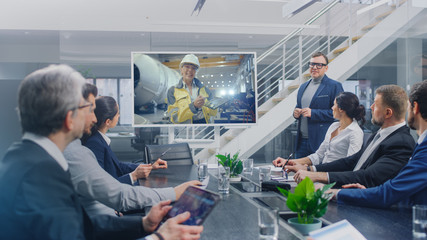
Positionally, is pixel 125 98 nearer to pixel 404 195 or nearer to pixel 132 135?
pixel 132 135

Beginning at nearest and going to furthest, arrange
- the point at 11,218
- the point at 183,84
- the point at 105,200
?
the point at 11,218
the point at 105,200
the point at 183,84

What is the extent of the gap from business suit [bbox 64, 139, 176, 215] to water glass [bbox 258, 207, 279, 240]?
0.72 meters

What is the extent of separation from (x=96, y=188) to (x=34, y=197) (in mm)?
747

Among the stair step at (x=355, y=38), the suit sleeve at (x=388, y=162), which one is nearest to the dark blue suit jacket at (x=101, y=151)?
the suit sleeve at (x=388, y=162)

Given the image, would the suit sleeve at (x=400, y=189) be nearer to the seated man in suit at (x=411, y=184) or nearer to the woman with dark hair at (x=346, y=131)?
the seated man in suit at (x=411, y=184)

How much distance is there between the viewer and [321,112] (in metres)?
3.98

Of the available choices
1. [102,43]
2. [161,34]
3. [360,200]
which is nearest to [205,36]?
[161,34]

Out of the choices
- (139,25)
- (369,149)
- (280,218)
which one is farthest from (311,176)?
(139,25)

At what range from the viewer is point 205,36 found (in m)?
6.61

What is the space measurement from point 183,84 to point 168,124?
21.1 inches

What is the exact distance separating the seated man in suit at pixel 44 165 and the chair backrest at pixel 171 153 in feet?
7.20

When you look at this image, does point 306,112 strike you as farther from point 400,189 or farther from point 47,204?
point 47,204

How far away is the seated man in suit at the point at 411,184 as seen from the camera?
5.83ft

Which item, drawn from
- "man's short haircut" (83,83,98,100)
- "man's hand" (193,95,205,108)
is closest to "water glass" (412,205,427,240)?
"man's short haircut" (83,83,98,100)
